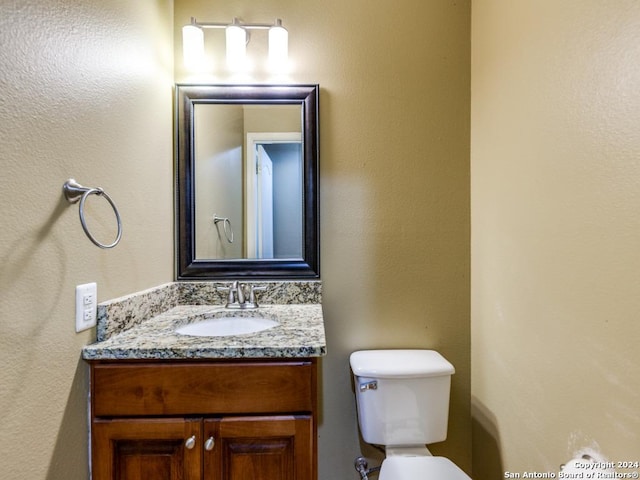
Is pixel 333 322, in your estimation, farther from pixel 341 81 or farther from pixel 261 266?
pixel 341 81

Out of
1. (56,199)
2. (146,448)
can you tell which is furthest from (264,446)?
(56,199)

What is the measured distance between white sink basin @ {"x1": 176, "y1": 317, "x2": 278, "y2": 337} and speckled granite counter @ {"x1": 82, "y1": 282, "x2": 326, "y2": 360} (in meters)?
0.02

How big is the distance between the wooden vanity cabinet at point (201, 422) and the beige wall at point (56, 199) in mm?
76

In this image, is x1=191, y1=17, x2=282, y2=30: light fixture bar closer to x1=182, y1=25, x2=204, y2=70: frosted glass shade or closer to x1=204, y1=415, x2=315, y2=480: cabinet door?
x1=182, y1=25, x2=204, y2=70: frosted glass shade

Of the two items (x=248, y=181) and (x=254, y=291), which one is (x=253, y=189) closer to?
(x=248, y=181)

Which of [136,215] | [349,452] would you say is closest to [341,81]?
[136,215]

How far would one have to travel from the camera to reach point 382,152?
1475 millimetres

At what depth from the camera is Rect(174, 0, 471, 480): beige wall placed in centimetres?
147

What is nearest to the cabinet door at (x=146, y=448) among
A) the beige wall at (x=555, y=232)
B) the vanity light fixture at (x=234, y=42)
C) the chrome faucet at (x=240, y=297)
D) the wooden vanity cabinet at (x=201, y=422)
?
the wooden vanity cabinet at (x=201, y=422)

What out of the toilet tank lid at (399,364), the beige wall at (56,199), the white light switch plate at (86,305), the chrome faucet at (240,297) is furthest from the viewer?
the chrome faucet at (240,297)

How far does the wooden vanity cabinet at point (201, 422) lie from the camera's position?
0.88 m

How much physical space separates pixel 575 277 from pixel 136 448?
1273mm

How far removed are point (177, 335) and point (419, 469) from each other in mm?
907

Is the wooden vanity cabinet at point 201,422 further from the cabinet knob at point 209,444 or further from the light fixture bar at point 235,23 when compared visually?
the light fixture bar at point 235,23
